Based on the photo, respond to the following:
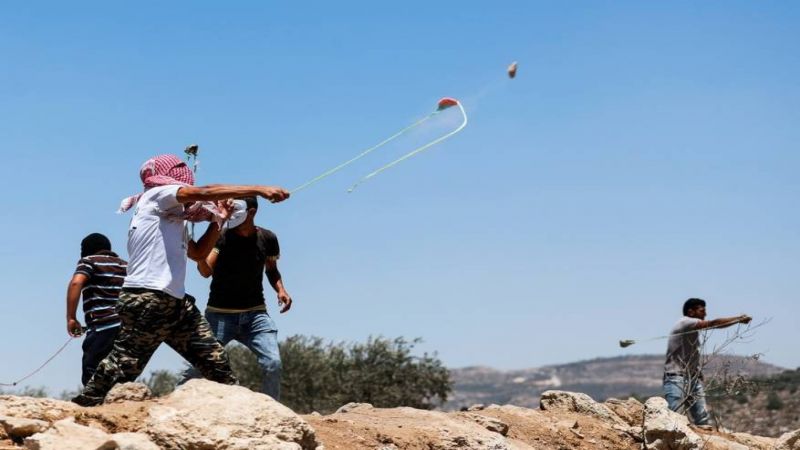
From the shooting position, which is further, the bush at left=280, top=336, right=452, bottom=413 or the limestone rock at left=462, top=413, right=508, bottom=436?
the bush at left=280, top=336, right=452, bottom=413

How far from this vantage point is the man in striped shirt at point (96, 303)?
8547 mm

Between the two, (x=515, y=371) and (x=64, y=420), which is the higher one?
(x=515, y=371)

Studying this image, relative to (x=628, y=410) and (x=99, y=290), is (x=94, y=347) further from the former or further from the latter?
(x=628, y=410)

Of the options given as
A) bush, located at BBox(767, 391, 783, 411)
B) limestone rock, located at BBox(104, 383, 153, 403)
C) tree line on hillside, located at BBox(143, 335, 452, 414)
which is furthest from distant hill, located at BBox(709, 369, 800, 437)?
limestone rock, located at BBox(104, 383, 153, 403)

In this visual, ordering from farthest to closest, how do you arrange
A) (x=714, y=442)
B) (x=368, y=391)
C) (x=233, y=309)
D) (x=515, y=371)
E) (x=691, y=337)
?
(x=515, y=371)
(x=368, y=391)
(x=691, y=337)
(x=714, y=442)
(x=233, y=309)

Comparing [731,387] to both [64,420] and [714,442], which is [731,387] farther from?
[64,420]

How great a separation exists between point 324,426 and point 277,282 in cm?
210

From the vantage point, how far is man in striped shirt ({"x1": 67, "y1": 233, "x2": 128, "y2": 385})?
855 cm

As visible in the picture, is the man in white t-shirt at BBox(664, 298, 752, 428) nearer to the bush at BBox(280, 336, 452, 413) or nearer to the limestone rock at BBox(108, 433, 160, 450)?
the limestone rock at BBox(108, 433, 160, 450)

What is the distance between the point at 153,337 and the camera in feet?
22.3

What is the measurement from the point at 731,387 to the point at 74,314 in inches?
319

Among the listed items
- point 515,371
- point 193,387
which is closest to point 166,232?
point 193,387

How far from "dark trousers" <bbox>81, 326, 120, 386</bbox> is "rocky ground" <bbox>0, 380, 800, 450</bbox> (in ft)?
3.52

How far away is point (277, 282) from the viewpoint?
9773mm
